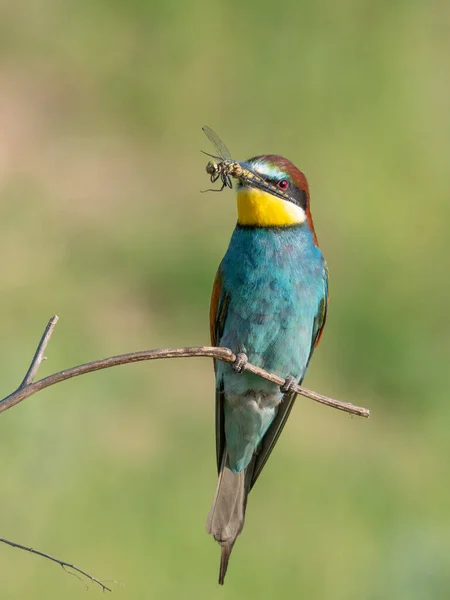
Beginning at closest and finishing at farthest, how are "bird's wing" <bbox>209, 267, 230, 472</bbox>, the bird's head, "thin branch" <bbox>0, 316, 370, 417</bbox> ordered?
1. "thin branch" <bbox>0, 316, 370, 417</bbox>
2. the bird's head
3. "bird's wing" <bbox>209, 267, 230, 472</bbox>

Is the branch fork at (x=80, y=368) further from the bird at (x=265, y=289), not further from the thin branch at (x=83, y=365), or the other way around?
the bird at (x=265, y=289)

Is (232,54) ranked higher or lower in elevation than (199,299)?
higher

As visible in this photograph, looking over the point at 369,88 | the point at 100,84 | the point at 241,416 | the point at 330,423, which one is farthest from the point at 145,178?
the point at 241,416

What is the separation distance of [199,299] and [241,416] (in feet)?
9.90

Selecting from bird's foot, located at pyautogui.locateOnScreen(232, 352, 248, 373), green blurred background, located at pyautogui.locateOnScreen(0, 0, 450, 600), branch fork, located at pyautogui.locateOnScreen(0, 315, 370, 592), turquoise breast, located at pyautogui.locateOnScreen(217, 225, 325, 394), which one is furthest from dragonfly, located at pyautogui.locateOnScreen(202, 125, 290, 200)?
green blurred background, located at pyautogui.locateOnScreen(0, 0, 450, 600)

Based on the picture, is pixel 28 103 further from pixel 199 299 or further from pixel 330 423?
pixel 330 423

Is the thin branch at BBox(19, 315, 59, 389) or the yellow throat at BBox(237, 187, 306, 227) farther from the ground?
the yellow throat at BBox(237, 187, 306, 227)

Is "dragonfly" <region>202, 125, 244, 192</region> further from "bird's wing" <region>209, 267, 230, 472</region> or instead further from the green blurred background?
the green blurred background

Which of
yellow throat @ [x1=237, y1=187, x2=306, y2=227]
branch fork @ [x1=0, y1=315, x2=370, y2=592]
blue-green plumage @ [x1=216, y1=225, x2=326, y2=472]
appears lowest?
branch fork @ [x1=0, y1=315, x2=370, y2=592]

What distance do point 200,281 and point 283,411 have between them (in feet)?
9.66

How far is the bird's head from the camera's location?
3609 millimetres

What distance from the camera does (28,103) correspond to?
310 inches

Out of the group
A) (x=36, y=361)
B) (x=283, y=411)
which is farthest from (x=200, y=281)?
(x=36, y=361)

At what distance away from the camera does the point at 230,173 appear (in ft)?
11.6
